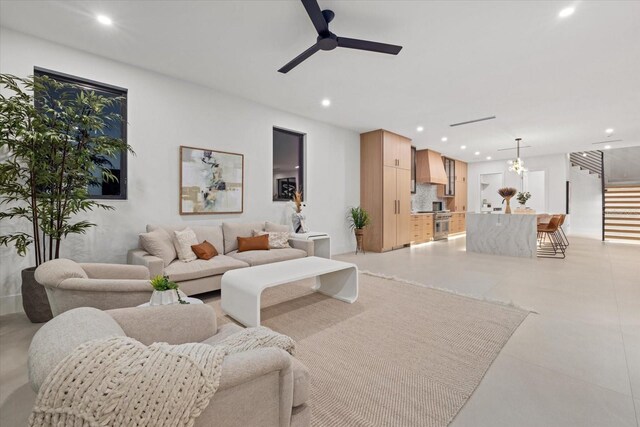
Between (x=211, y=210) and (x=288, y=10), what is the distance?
9.43 feet

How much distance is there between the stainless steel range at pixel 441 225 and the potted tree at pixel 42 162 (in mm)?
8247

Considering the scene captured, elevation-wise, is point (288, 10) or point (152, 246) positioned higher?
point (288, 10)

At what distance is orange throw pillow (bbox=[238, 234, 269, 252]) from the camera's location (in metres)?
Answer: 4.11

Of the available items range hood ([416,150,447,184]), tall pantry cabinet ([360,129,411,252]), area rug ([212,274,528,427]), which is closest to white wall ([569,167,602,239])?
range hood ([416,150,447,184])

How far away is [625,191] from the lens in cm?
845

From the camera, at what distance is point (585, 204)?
31.2 feet

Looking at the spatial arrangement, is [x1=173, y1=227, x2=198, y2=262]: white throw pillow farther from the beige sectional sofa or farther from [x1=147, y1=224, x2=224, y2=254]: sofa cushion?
[x1=147, y1=224, x2=224, y2=254]: sofa cushion

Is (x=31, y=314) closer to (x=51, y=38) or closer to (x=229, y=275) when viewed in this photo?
(x=229, y=275)

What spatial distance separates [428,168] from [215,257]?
7208mm

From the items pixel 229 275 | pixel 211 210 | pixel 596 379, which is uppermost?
pixel 211 210

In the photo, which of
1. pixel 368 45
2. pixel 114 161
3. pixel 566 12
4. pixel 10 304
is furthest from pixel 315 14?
pixel 10 304

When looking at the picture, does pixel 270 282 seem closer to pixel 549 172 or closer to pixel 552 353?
pixel 552 353

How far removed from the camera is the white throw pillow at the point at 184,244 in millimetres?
3471

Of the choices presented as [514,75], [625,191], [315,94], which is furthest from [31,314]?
[625,191]
